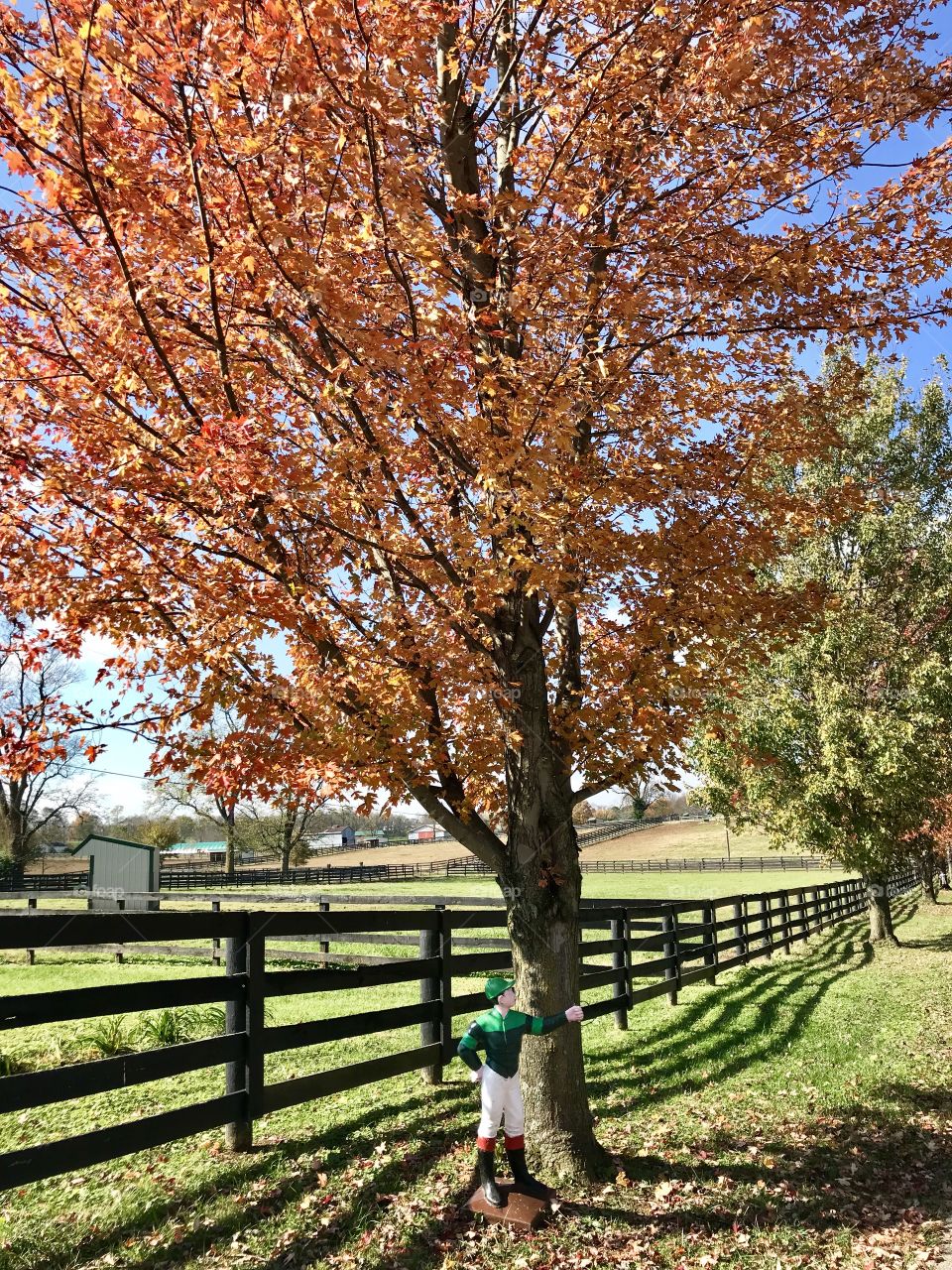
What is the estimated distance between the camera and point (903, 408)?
2031 cm

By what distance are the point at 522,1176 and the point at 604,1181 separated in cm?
73

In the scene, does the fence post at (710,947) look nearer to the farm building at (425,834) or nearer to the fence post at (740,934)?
the fence post at (740,934)

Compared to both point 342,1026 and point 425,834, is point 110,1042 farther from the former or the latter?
point 425,834

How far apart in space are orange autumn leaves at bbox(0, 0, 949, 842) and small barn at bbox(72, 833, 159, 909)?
17.4m

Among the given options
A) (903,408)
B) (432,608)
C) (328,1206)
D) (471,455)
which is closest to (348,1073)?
(328,1206)

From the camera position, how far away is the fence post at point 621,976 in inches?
Answer: 388

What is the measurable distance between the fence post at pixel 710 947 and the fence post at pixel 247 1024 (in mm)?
8891

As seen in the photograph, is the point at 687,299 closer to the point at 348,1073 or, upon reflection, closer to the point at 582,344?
the point at 582,344

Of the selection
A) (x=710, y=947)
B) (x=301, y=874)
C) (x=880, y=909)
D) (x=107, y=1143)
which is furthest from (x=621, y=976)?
(x=301, y=874)

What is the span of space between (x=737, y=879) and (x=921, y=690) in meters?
32.9

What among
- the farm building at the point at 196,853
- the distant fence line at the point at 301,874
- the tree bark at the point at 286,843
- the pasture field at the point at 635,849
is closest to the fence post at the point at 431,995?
the distant fence line at the point at 301,874

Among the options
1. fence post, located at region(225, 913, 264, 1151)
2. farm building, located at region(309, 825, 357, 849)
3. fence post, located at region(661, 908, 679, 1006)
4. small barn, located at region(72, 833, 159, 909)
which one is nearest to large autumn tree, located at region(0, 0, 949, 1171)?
fence post, located at region(225, 913, 264, 1151)

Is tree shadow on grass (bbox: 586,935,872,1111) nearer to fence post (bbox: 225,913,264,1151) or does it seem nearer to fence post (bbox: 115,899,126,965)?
fence post (bbox: 225,913,264,1151)

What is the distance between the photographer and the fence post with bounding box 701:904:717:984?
12859 mm
